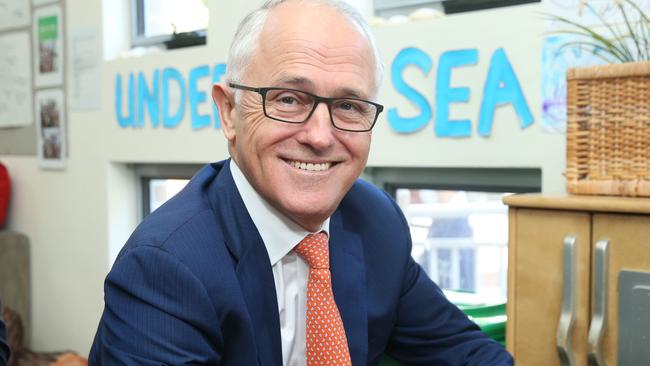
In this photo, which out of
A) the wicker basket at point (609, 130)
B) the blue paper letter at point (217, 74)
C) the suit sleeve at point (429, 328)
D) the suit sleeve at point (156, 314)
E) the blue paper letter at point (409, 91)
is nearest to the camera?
the suit sleeve at point (156, 314)

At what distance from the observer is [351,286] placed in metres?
1.44

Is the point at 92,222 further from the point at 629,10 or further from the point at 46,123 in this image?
the point at 629,10

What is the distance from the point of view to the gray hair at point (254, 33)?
4.23 feet

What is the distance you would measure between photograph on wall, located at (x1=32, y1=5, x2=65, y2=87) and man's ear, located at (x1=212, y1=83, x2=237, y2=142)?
7.70ft

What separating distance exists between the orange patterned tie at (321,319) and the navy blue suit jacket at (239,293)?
53 mm

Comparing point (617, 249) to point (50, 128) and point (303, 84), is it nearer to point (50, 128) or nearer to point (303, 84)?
point (303, 84)

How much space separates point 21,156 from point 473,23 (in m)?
2.70

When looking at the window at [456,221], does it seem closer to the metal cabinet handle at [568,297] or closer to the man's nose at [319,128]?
the metal cabinet handle at [568,297]

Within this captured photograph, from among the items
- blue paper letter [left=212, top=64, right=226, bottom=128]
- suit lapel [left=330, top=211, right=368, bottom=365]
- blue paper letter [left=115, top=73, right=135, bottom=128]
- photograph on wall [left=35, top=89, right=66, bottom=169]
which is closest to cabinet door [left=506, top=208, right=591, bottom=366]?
suit lapel [left=330, top=211, right=368, bottom=365]

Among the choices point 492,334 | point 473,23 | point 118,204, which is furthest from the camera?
point 118,204

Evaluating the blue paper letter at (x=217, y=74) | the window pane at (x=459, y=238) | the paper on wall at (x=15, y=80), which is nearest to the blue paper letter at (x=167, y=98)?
the blue paper letter at (x=217, y=74)

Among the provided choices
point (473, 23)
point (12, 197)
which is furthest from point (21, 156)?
point (473, 23)

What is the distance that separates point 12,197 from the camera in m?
3.89

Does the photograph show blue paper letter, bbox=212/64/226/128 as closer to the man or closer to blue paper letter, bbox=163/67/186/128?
blue paper letter, bbox=163/67/186/128
